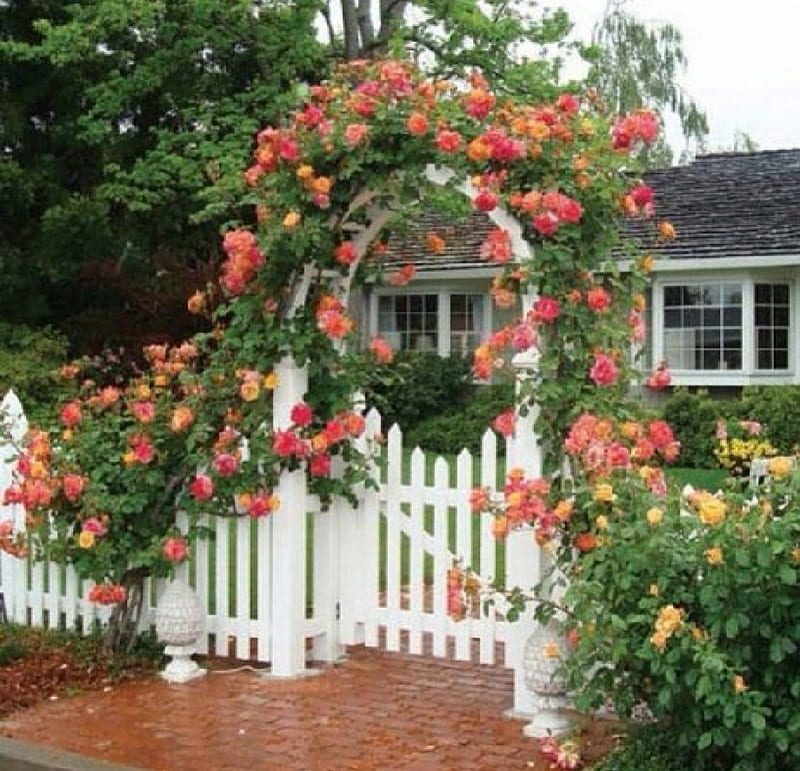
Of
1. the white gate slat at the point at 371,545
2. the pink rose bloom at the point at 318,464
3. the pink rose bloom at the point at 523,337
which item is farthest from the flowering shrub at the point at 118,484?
the pink rose bloom at the point at 523,337

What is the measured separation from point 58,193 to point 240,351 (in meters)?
11.9

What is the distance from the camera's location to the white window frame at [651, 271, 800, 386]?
18.6 meters

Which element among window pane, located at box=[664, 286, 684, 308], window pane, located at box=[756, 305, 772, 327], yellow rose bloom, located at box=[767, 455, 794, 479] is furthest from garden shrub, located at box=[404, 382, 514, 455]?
yellow rose bloom, located at box=[767, 455, 794, 479]

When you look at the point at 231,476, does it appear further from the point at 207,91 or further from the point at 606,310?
the point at 207,91

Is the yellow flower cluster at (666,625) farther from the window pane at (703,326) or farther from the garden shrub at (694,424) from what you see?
the window pane at (703,326)

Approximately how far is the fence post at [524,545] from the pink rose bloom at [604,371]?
1.02 ft

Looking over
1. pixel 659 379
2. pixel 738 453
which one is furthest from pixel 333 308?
pixel 738 453

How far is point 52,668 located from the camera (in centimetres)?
692

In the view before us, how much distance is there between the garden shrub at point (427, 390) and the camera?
800 inches

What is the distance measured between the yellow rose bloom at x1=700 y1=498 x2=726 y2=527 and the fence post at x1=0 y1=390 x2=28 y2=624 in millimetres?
4887

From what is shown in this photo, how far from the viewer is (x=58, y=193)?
1781 cm

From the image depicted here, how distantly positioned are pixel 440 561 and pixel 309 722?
1.25 meters

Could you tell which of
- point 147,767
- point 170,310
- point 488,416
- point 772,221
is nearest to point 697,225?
point 772,221

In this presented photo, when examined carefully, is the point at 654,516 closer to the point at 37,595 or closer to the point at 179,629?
the point at 179,629
